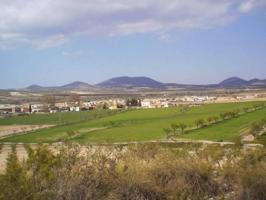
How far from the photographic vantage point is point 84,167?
64.3 feet

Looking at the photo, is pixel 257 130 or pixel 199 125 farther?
pixel 199 125

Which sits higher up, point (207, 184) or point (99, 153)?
point (99, 153)

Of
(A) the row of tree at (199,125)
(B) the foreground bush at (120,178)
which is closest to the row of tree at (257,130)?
(A) the row of tree at (199,125)

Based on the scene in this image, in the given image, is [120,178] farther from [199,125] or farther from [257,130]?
[199,125]

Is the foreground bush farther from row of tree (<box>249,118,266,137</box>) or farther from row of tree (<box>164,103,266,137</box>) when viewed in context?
row of tree (<box>164,103,266,137</box>)

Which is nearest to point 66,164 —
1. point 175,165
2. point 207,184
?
point 175,165

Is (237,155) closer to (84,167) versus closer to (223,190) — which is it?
(223,190)

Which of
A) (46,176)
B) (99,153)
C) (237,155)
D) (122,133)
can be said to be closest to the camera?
(46,176)

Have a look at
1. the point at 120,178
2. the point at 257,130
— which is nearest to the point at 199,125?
the point at 257,130

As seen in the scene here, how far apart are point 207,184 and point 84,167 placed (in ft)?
21.6

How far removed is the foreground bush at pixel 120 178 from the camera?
1650cm

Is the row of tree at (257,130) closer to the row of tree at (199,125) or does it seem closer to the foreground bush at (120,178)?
the row of tree at (199,125)

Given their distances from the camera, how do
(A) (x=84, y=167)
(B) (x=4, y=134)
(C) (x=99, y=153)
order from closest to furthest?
(A) (x=84, y=167), (C) (x=99, y=153), (B) (x=4, y=134)

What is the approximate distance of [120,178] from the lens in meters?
19.8
